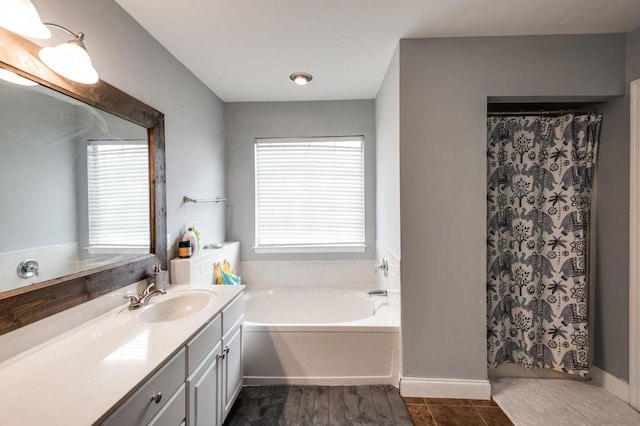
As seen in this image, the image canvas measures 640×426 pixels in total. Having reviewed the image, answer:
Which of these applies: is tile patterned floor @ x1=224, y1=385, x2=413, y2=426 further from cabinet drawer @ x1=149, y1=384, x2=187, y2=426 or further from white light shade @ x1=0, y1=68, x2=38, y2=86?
white light shade @ x1=0, y1=68, x2=38, y2=86

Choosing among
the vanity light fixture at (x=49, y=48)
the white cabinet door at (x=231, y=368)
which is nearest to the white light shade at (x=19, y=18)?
the vanity light fixture at (x=49, y=48)

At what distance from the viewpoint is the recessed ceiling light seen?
240 cm

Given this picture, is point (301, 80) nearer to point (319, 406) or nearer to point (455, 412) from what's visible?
point (319, 406)

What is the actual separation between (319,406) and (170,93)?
244 centimetres

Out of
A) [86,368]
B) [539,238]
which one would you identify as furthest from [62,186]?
[539,238]

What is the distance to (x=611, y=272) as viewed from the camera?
1987 millimetres

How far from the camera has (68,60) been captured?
3.68 feet

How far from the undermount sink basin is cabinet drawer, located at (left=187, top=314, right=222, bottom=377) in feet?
0.74

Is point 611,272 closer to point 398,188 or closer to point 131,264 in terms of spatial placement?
point 398,188

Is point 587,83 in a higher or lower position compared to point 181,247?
higher

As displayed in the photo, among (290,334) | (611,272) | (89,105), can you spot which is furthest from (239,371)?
(611,272)

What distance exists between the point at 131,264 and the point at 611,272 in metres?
3.20

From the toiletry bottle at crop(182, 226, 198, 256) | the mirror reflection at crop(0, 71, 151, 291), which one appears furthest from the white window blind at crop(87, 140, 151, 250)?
the toiletry bottle at crop(182, 226, 198, 256)

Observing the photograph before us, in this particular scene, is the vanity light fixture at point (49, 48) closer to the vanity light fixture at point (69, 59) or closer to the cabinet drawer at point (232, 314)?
the vanity light fixture at point (69, 59)
